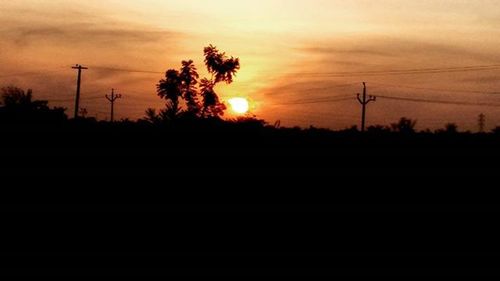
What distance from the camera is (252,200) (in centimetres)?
1335

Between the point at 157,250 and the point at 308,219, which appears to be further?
the point at 308,219

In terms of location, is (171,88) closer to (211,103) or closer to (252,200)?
(211,103)

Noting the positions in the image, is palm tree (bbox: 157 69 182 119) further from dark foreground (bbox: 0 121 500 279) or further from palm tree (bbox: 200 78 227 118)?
dark foreground (bbox: 0 121 500 279)

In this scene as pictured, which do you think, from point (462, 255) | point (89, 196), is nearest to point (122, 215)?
point (89, 196)

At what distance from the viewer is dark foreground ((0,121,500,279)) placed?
1166cm

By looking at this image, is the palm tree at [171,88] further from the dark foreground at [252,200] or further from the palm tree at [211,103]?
the dark foreground at [252,200]

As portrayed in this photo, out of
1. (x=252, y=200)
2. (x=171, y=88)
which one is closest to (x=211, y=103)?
(x=171, y=88)

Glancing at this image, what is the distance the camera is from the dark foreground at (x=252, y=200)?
11.7 m

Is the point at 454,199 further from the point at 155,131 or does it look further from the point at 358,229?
the point at 155,131

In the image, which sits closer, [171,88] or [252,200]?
[252,200]

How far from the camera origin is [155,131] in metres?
14.4

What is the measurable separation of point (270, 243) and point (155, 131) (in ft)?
12.3

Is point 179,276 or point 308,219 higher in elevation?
point 308,219

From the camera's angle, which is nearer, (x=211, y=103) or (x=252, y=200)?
(x=252, y=200)
